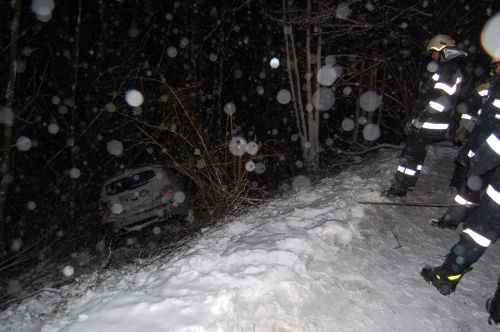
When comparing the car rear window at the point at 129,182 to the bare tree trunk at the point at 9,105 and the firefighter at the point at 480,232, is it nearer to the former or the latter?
the bare tree trunk at the point at 9,105

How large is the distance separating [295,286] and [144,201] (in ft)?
18.0

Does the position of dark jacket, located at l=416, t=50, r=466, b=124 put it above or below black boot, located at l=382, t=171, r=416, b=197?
above

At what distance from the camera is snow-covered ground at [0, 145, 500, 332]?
2520mm

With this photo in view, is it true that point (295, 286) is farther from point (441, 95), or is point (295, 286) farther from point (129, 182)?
point (129, 182)

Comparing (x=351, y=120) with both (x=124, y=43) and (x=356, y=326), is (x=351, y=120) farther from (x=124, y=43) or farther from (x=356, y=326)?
(x=356, y=326)

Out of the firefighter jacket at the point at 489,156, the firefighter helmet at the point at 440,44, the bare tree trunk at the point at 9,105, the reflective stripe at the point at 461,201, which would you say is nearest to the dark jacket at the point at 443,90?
the firefighter helmet at the point at 440,44

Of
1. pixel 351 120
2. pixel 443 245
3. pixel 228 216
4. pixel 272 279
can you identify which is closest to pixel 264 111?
pixel 351 120

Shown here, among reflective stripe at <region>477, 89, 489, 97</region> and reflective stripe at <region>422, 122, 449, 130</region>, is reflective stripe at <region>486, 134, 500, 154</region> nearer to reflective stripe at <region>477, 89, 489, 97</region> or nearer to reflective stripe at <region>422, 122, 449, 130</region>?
reflective stripe at <region>422, 122, 449, 130</region>

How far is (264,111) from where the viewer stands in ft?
45.9

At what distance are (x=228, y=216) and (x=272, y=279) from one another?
98.6 inches

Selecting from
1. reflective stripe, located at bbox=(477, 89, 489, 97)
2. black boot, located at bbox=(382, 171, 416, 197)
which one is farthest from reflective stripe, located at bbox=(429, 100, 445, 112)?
black boot, located at bbox=(382, 171, 416, 197)

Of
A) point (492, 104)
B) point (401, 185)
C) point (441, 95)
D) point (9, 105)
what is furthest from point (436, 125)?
point (9, 105)

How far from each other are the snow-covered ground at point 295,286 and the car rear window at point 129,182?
3628mm

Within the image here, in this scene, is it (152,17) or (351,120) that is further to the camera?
(351,120)
